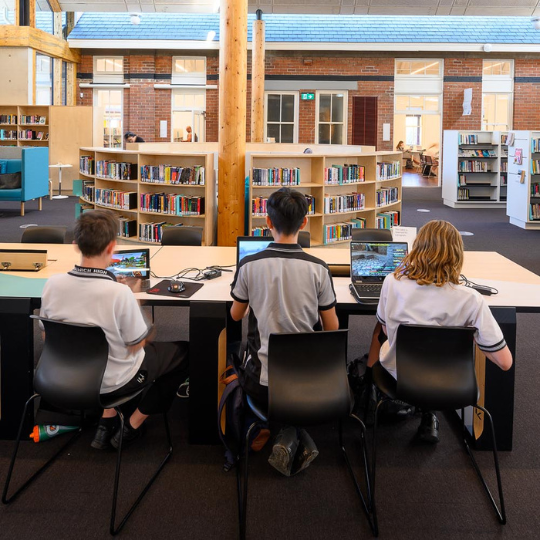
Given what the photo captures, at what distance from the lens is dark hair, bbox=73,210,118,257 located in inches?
106

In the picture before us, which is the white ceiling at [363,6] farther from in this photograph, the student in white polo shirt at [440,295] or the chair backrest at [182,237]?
the student in white polo shirt at [440,295]

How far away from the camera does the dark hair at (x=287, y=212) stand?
2.72 m

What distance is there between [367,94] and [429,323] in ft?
53.4

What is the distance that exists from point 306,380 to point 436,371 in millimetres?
577

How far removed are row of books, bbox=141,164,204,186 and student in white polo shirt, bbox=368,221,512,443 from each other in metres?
4.88

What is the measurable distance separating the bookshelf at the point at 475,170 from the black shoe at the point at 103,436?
1223 centimetres

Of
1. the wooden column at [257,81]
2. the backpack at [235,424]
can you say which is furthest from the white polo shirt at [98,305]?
the wooden column at [257,81]

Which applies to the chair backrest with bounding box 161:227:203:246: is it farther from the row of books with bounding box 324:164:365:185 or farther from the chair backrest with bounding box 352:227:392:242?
the row of books with bounding box 324:164:365:185

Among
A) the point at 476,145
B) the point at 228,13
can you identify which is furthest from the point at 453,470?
the point at 476,145

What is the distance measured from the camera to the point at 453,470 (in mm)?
3094

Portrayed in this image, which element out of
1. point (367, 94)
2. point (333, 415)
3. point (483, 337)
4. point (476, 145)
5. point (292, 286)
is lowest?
point (333, 415)

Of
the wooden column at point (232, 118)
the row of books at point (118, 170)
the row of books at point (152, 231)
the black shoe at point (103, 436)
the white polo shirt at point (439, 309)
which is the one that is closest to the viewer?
the white polo shirt at point (439, 309)

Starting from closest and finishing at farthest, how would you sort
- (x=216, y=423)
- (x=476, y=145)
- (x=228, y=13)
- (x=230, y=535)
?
(x=230, y=535) < (x=216, y=423) < (x=228, y=13) < (x=476, y=145)

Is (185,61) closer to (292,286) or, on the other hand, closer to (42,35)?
(42,35)
